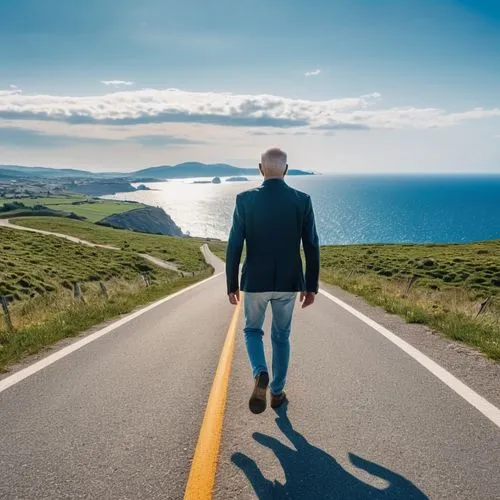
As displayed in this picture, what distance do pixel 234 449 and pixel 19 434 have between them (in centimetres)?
189

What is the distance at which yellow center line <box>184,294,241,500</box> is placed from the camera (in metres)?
2.85

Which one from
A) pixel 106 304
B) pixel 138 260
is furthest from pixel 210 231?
pixel 106 304

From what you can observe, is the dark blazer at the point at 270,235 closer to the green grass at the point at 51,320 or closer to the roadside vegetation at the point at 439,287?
the roadside vegetation at the point at 439,287

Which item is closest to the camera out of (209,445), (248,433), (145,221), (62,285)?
(209,445)

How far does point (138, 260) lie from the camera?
46719 mm

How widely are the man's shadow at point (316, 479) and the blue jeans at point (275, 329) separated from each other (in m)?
0.85

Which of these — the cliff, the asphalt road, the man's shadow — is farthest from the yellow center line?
the cliff

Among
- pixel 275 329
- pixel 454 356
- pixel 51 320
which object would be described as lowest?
pixel 51 320

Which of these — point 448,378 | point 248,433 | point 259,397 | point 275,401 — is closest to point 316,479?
point 248,433

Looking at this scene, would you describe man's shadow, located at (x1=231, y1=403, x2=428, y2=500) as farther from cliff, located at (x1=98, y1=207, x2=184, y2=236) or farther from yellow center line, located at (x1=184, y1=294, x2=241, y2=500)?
cliff, located at (x1=98, y1=207, x2=184, y2=236)

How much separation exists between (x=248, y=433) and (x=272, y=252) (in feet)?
5.51

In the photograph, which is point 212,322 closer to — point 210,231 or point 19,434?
point 19,434

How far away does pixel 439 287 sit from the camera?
28500 millimetres

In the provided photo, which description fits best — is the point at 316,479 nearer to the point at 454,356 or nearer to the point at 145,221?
the point at 454,356
